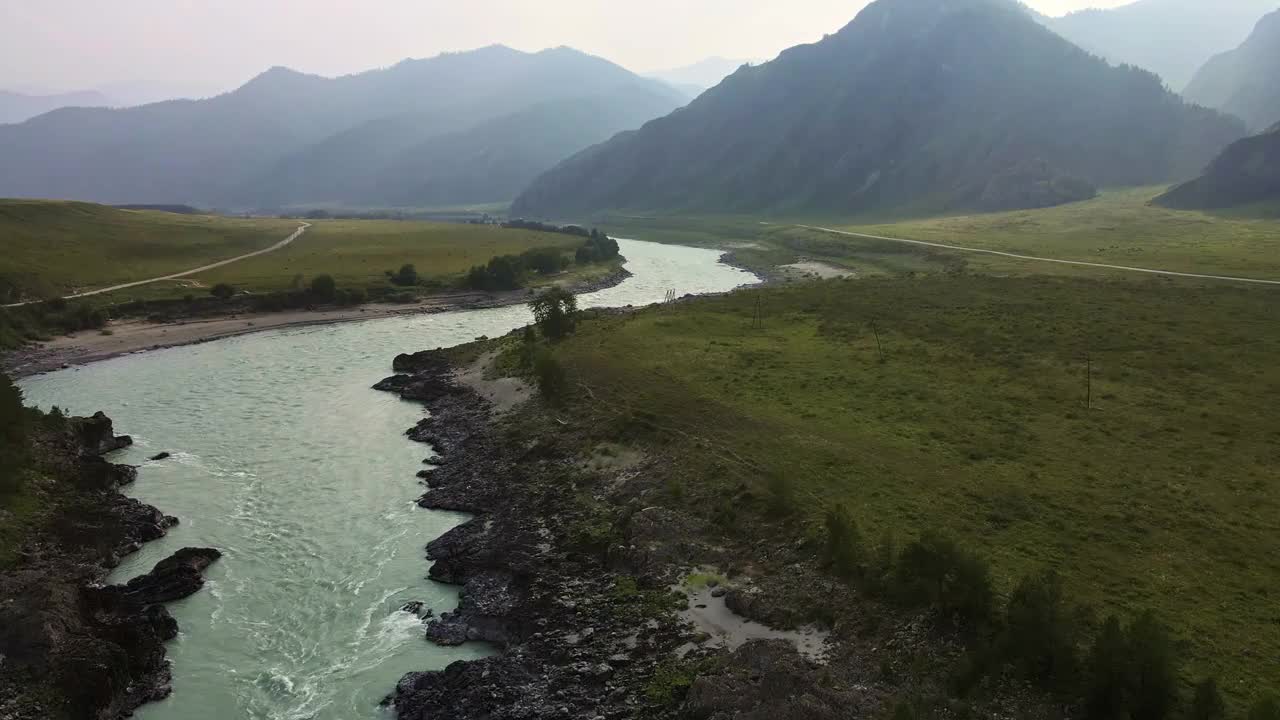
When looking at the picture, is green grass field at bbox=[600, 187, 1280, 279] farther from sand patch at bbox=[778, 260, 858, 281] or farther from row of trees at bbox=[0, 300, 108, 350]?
row of trees at bbox=[0, 300, 108, 350]

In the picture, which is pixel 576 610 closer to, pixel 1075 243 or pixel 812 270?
pixel 812 270

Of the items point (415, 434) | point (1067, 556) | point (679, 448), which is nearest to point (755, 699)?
point (1067, 556)

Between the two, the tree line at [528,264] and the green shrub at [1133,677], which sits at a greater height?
the tree line at [528,264]

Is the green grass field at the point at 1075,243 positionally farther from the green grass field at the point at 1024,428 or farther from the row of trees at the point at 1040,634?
the row of trees at the point at 1040,634

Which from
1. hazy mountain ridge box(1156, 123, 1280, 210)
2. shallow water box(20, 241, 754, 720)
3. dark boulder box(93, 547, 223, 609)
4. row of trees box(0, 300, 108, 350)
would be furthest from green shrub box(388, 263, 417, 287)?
hazy mountain ridge box(1156, 123, 1280, 210)

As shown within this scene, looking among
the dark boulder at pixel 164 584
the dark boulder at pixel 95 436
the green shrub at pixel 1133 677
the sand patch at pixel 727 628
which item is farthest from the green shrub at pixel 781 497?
the dark boulder at pixel 95 436

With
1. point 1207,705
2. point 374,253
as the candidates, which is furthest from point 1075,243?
point 1207,705
